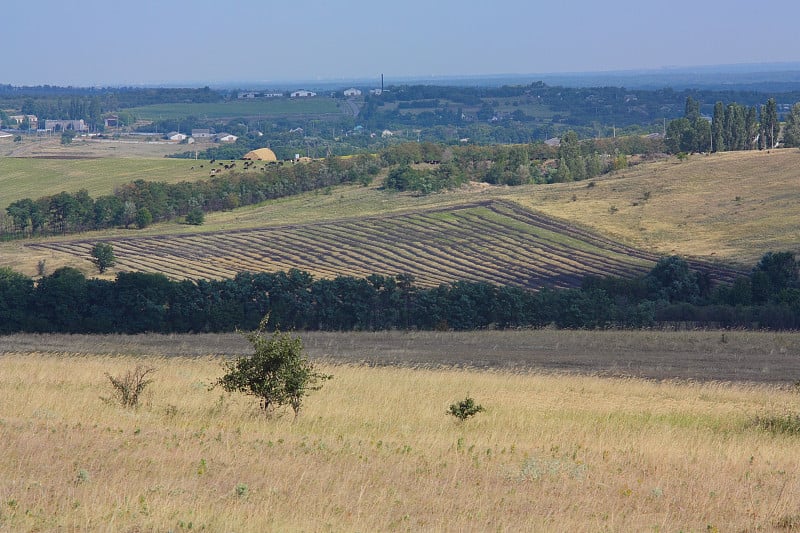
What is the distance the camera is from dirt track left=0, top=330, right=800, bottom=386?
33.4m

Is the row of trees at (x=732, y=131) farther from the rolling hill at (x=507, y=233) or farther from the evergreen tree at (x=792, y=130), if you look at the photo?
the rolling hill at (x=507, y=233)

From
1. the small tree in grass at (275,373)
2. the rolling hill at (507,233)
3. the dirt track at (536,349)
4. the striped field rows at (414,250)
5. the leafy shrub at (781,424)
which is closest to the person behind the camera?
the small tree in grass at (275,373)

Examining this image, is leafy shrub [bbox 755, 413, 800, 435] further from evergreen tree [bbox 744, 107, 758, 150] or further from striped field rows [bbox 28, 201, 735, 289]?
evergreen tree [bbox 744, 107, 758, 150]

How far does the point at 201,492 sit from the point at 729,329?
125ft

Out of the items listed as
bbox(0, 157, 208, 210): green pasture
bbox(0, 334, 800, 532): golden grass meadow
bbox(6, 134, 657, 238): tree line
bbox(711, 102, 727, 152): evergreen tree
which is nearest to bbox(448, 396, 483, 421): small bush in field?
bbox(0, 334, 800, 532): golden grass meadow

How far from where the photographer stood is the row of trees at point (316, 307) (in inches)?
1850

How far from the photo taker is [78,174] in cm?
15250

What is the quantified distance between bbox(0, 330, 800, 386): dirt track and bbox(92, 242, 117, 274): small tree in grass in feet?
103

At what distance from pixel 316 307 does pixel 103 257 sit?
31917 mm

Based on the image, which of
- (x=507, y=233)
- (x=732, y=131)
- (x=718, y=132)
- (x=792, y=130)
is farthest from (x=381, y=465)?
(x=792, y=130)

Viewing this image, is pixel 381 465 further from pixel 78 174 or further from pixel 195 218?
pixel 78 174

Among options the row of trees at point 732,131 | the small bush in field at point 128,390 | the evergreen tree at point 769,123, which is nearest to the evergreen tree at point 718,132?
the row of trees at point 732,131

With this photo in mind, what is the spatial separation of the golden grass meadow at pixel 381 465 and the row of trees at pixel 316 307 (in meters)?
25.0

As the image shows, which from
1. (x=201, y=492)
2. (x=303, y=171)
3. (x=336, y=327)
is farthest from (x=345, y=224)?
(x=201, y=492)
